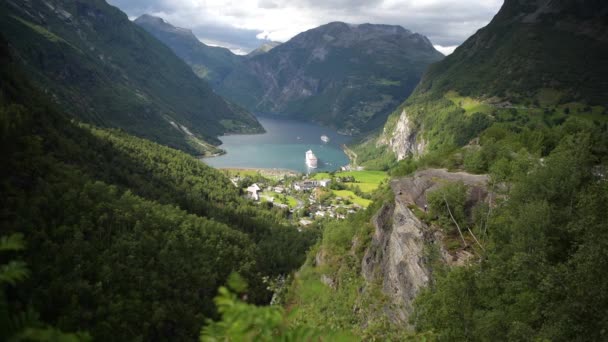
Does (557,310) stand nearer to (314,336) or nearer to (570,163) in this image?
(570,163)

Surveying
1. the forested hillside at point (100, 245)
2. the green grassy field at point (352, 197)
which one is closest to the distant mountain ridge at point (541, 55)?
the green grassy field at point (352, 197)

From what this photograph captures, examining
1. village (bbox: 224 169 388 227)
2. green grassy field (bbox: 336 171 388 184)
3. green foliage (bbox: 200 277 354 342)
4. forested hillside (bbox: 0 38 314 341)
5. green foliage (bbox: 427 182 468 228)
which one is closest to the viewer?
green foliage (bbox: 200 277 354 342)

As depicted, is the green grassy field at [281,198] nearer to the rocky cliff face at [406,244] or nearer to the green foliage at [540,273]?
the rocky cliff face at [406,244]

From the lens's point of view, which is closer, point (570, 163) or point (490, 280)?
point (490, 280)

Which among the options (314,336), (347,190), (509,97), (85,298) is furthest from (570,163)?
(509,97)

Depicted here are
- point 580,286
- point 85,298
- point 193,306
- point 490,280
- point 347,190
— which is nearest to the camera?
point 580,286

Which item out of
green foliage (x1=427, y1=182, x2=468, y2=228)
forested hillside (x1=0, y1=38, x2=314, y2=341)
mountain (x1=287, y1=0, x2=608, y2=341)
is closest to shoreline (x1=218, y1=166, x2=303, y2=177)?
forested hillside (x1=0, y1=38, x2=314, y2=341)

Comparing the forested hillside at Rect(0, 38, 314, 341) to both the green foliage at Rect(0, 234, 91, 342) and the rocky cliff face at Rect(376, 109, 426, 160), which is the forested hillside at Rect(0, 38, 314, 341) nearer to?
the green foliage at Rect(0, 234, 91, 342)

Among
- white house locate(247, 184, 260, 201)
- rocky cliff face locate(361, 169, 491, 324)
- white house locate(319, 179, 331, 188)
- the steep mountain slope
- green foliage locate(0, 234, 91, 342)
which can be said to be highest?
the steep mountain slope
